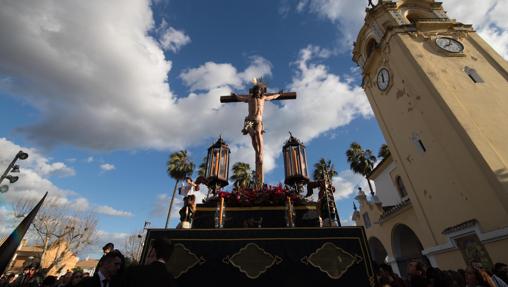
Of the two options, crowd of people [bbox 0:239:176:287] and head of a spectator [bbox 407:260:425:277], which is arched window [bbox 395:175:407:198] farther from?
crowd of people [bbox 0:239:176:287]

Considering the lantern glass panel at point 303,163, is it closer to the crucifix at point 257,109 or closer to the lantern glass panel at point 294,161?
the lantern glass panel at point 294,161

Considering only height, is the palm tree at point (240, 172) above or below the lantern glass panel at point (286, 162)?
above

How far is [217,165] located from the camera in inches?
292

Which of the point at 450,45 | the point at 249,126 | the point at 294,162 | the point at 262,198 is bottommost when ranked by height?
the point at 262,198

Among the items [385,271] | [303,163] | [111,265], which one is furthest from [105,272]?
[385,271]

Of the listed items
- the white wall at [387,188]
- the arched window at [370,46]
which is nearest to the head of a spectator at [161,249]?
the arched window at [370,46]

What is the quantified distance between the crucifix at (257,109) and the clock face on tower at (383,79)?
407 inches

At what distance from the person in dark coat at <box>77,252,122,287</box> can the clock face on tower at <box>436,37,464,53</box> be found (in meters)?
19.6

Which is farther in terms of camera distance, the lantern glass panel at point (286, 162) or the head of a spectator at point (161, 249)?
the lantern glass panel at point (286, 162)

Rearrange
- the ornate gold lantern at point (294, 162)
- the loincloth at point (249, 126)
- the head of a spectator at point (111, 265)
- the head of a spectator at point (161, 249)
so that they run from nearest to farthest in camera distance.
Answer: the head of a spectator at point (161, 249)
the head of a spectator at point (111, 265)
the ornate gold lantern at point (294, 162)
the loincloth at point (249, 126)

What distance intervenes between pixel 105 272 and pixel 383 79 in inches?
756

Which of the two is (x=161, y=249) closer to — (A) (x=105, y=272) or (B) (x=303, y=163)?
(A) (x=105, y=272)

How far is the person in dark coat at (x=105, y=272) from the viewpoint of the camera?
3.05m

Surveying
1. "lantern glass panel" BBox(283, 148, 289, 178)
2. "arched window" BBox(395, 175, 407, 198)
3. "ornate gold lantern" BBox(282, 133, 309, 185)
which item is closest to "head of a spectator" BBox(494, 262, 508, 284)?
"ornate gold lantern" BBox(282, 133, 309, 185)
